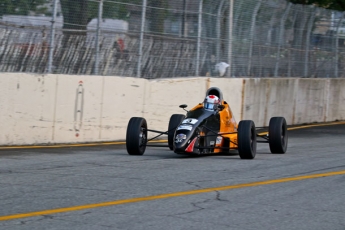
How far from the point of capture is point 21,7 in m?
15.3

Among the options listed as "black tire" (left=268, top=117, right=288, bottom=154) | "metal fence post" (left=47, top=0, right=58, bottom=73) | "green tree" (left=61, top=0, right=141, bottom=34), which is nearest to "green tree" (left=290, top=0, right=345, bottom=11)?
"green tree" (left=61, top=0, right=141, bottom=34)

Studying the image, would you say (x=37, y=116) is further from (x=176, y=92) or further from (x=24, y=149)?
(x=176, y=92)

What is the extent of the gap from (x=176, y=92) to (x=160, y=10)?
202 cm

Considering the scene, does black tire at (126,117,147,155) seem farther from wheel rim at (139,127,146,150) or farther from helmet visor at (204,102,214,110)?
helmet visor at (204,102,214,110)

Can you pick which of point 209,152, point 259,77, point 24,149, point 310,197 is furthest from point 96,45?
point 310,197

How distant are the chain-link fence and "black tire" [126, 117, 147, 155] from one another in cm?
301

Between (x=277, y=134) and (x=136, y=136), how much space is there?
8.88 ft

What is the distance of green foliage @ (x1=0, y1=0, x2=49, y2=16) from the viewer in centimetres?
1502

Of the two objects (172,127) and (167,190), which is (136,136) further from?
(167,190)

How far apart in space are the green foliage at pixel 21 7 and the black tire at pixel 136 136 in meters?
3.46

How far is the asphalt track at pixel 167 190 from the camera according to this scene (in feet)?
25.4

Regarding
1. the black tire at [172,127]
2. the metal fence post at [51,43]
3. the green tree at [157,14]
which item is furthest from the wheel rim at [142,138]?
the green tree at [157,14]

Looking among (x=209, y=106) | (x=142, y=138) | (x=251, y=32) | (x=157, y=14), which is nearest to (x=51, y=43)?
(x=142, y=138)

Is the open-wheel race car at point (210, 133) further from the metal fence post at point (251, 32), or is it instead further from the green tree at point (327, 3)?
the green tree at point (327, 3)
